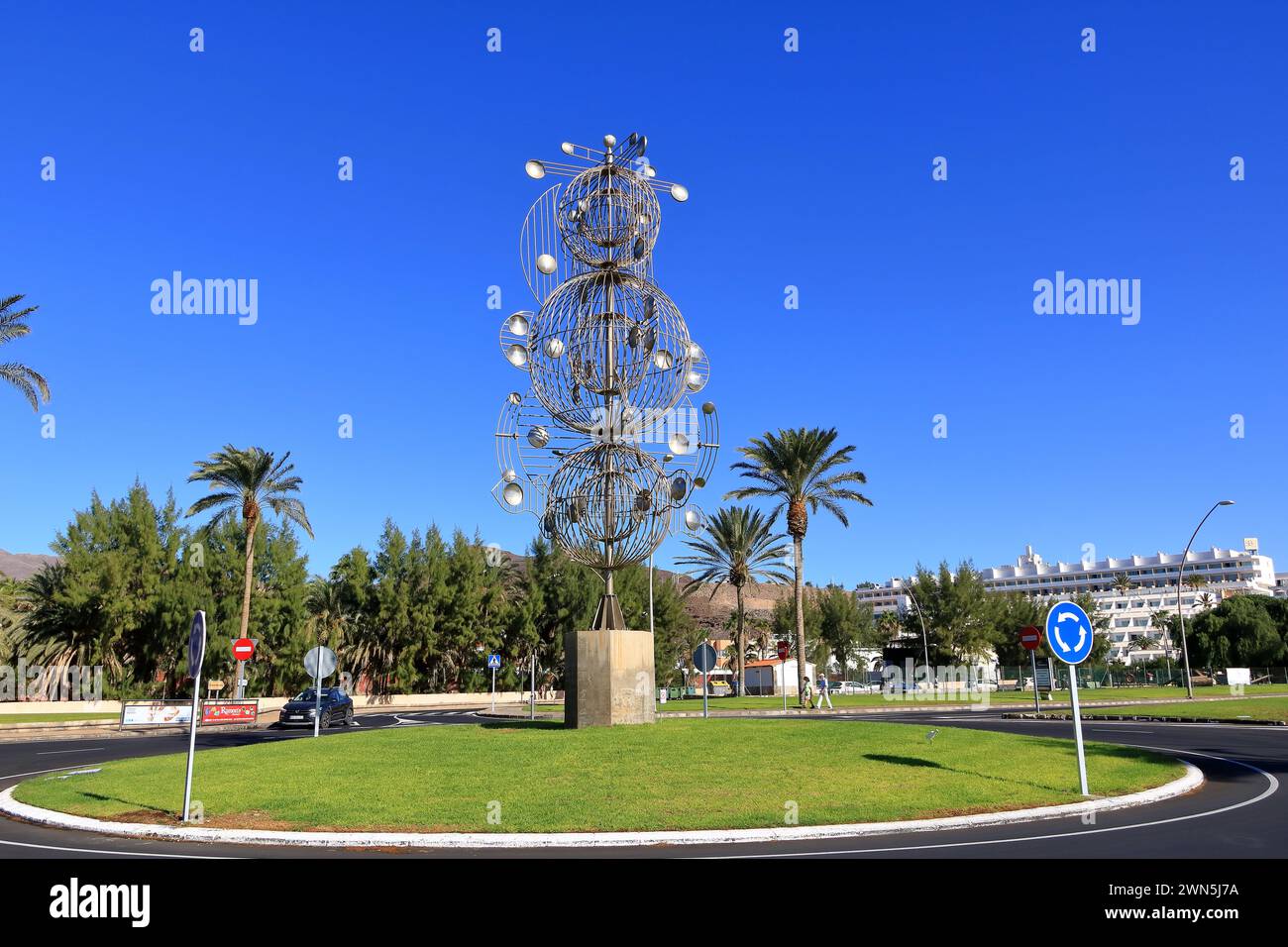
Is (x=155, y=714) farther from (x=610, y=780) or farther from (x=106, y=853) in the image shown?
(x=106, y=853)

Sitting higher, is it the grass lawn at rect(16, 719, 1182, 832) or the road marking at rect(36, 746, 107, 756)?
the grass lawn at rect(16, 719, 1182, 832)

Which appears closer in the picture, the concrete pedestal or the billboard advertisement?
the concrete pedestal

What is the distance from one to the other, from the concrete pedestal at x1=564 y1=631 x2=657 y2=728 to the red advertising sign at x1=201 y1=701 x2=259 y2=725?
23.4 meters

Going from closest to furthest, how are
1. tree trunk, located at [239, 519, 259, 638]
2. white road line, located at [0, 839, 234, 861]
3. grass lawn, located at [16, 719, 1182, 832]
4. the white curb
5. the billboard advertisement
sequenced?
white road line, located at [0, 839, 234, 861] < the white curb < grass lawn, located at [16, 719, 1182, 832] < the billboard advertisement < tree trunk, located at [239, 519, 259, 638]

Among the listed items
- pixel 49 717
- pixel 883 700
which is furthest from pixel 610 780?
pixel 883 700

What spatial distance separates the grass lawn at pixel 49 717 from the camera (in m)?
39.3

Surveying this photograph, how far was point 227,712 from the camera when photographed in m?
38.2

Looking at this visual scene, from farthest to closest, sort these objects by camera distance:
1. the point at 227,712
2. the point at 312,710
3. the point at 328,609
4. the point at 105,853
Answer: the point at 328,609, the point at 227,712, the point at 312,710, the point at 105,853

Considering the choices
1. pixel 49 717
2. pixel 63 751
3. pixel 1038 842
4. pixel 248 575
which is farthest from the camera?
Answer: pixel 248 575

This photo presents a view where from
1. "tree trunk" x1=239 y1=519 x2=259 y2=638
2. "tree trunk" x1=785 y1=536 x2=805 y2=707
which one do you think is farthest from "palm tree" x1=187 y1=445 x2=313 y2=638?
"tree trunk" x1=785 y1=536 x2=805 y2=707

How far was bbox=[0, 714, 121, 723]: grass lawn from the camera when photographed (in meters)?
39.3

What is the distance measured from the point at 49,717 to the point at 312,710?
16.8 metres

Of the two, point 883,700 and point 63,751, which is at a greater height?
point 63,751

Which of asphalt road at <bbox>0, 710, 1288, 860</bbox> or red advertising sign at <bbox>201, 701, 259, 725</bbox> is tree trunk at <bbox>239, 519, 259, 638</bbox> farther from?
asphalt road at <bbox>0, 710, 1288, 860</bbox>
